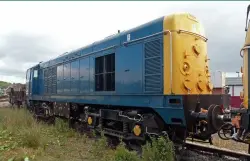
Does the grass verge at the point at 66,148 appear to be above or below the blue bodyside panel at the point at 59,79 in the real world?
below

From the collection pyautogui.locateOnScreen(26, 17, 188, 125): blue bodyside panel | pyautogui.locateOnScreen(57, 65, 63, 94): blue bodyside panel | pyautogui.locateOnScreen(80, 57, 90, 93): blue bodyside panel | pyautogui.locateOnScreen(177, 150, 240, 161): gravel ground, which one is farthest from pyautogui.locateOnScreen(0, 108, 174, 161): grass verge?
pyautogui.locateOnScreen(57, 65, 63, 94): blue bodyside panel

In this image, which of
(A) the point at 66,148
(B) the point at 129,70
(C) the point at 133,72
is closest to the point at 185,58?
(C) the point at 133,72

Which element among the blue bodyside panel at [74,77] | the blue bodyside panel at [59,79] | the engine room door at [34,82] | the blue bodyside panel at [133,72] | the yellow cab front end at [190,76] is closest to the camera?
the yellow cab front end at [190,76]

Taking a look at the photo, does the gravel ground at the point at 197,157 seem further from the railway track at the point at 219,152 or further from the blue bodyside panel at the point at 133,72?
the blue bodyside panel at the point at 133,72

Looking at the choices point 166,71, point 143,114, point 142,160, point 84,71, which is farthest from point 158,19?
point 84,71

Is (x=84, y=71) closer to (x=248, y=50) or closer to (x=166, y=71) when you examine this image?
(x=166, y=71)

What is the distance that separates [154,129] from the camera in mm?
7438

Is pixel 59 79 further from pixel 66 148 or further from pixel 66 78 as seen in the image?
pixel 66 148

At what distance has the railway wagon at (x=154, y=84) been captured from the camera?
6.92m

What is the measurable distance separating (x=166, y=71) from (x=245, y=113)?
7.11 ft

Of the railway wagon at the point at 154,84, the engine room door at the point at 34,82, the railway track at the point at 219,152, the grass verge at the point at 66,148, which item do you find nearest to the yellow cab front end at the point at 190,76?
the railway wagon at the point at 154,84

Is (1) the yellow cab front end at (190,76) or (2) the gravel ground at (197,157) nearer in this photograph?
(1) the yellow cab front end at (190,76)

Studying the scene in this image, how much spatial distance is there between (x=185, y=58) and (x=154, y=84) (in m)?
1.02

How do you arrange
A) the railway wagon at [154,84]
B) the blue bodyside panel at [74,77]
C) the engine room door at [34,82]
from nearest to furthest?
the railway wagon at [154,84] → the blue bodyside panel at [74,77] → the engine room door at [34,82]
